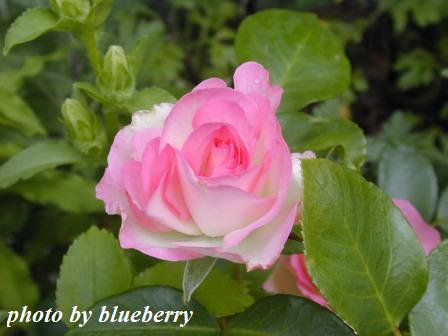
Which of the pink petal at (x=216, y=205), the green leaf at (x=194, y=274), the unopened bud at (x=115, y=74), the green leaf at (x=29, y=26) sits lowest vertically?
the green leaf at (x=194, y=274)

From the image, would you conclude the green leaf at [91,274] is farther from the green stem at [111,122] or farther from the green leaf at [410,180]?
the green leaf at [410,180]

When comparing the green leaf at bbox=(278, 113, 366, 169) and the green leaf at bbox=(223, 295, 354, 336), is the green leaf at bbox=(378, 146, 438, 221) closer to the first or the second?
the green leaf at bbox=(278, 113, 366, 169)

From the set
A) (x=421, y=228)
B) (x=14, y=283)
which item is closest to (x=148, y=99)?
(x=421, y=228)

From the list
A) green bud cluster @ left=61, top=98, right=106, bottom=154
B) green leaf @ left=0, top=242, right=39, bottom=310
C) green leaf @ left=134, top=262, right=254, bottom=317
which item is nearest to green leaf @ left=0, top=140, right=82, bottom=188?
green bud cluster @ left=61, top=98, right=106, bottom=154

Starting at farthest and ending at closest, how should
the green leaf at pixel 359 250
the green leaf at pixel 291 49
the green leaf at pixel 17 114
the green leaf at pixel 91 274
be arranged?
the green leaf at pixel 17 114, the green leaf at pixel 291 49, the green leaf at pixel 91 274, the green leaf at pixel 359 250

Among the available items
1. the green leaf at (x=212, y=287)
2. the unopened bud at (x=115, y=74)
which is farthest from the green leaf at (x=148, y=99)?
the green leaf at (x=212, y=287)

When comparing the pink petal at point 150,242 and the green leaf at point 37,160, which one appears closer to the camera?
the pink petal at point 150,242
